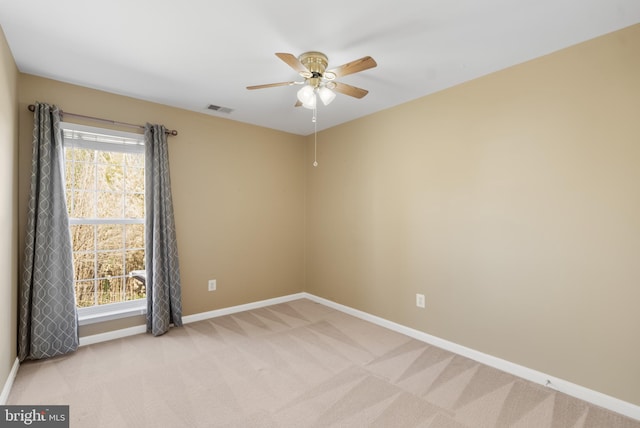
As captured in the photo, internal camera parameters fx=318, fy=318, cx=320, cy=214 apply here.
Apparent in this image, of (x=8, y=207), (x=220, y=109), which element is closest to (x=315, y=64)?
(x=220, y=109)

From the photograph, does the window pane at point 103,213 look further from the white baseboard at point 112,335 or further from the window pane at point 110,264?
the white baseboard at point 112,335

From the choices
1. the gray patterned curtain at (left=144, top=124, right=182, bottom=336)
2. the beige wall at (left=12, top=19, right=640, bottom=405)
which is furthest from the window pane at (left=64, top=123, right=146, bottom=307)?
the beige wall at (left=12, top=19, right=640, bottom=405)

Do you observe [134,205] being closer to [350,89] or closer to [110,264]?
[110,264]

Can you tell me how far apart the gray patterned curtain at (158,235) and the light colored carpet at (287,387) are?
276mm

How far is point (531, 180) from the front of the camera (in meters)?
2.47

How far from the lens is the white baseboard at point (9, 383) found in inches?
82.0

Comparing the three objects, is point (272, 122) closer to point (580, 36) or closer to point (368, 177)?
point (368, 177)

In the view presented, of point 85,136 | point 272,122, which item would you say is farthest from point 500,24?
point 85,136

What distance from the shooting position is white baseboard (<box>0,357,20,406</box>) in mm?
2084

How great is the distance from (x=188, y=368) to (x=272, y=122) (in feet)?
9.53

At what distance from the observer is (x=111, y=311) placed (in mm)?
3207

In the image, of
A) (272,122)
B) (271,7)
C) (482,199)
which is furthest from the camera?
(272,122)

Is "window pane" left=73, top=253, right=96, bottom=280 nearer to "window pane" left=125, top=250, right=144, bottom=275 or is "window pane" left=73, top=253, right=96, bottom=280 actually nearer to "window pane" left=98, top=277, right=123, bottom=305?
"window pane" left=98, top=277, right=123, bottom=305

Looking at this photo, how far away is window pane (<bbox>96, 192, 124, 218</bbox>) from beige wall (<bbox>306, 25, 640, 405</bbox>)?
268 cm
